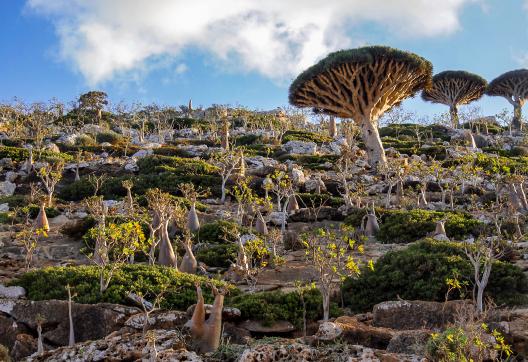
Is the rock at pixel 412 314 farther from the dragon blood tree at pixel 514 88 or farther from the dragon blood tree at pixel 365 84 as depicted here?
the dragon blood tree at pixel 514 88

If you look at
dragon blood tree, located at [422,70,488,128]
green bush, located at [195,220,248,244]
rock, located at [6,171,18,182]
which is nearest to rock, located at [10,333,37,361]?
green bush, located at [195,220,248,244]

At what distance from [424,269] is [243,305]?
3.94 meters

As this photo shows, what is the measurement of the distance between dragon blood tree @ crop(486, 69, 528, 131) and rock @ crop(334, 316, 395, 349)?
49224mm

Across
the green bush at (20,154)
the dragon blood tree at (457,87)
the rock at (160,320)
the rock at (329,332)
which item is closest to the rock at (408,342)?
the rock at (329,332)

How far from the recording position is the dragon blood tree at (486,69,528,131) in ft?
160

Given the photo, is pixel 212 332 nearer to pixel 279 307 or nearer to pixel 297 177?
pixel 279 307

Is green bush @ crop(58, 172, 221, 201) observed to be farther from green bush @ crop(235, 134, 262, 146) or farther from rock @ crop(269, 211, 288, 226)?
green bush @ crop(235, 134, 262, 146)

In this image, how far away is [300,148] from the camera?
1347 inches

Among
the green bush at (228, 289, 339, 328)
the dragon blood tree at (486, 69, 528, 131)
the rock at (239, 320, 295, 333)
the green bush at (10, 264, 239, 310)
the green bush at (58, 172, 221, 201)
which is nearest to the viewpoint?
the rock at (239, 320, 295, 333)

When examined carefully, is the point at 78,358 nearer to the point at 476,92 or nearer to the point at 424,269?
the point at 424,269

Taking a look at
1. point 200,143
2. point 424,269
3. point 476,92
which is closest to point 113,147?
point 200,143

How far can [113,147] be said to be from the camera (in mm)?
33938

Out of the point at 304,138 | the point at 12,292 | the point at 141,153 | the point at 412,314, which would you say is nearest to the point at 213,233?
the point at 12,292

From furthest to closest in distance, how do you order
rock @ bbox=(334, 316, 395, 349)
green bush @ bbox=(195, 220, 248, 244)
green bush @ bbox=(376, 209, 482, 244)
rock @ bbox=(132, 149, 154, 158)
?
rock @ bbox=(132, 149, 154, 158)
green bush @ bbox=(376, 209, 482, 244)
green bush @ bbox=(195, 220, 248, 244)
rock @ bbox=(334, 316, 395, 349)
